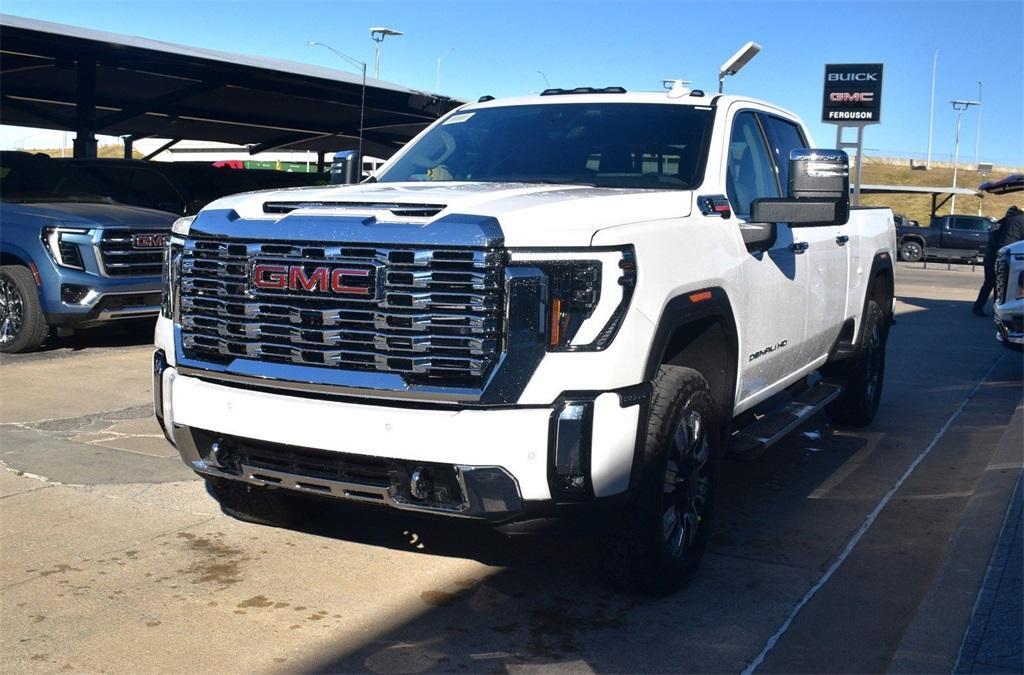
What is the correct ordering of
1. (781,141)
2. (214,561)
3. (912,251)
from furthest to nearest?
(912,251), (781,141), (214,561)

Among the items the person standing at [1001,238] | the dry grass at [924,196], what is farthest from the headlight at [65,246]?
the dry grass at [924,196]

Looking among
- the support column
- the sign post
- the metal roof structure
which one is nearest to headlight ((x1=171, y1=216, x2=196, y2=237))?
the metal roof structure

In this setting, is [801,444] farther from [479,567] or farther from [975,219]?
[975,219]

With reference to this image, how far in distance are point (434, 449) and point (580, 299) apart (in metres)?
0.70

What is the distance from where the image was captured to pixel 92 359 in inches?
391

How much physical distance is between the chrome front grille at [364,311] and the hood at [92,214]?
6280 mm

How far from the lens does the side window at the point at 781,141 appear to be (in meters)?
A: 6.22

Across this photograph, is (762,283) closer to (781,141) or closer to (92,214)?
(781,141)

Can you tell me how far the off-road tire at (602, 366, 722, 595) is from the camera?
4059 mm

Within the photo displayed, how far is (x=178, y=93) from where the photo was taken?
18.2 metres

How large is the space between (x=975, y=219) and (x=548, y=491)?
36.8 meters

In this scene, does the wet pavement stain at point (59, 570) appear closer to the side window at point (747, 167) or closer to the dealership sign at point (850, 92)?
the side window at point (747, 167)

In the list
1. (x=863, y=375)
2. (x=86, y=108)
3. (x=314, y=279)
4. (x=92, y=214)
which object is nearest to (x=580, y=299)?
(x=314, y=279)

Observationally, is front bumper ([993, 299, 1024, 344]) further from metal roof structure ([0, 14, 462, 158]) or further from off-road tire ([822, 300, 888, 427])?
metal roof structure ([0, 14, 462, 158])
